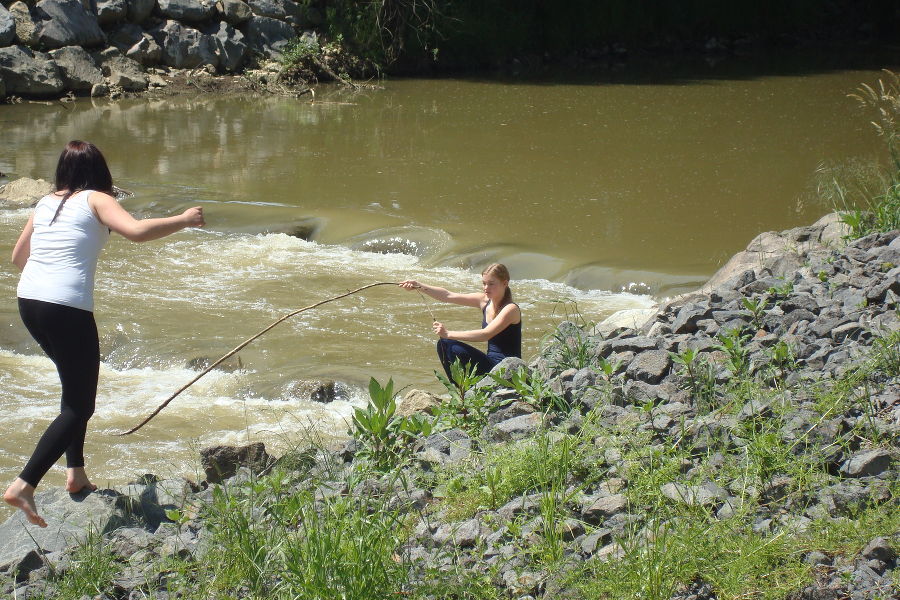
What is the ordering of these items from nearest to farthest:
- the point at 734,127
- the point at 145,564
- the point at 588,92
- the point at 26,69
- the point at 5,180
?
the point at 145,564 < the point at 5,180 < the point at 734,127 < the point at 26,69 < the point at 588,92

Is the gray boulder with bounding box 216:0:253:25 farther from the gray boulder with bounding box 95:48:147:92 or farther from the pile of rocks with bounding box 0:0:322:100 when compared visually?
the gray boulder with bounding box 95:48:147:92

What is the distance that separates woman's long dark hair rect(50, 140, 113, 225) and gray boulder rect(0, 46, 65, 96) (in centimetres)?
1426

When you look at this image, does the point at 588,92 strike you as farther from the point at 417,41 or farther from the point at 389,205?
the point at 389,205

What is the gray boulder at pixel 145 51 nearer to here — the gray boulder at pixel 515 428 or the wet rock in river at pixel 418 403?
the wet rock in river at pixel 418 403

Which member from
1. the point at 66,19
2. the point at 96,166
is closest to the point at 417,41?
the point at 66,19

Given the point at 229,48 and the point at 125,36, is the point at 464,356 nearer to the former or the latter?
the point at 229,48

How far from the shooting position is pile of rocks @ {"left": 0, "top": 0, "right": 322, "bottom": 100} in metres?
17.3

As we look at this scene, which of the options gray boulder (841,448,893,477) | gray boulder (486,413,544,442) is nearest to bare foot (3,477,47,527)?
gray boulder (486,413,544,442)

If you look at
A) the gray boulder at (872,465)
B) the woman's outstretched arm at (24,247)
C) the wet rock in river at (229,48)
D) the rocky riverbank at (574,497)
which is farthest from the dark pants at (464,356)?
the wet rock in river at (229,48)

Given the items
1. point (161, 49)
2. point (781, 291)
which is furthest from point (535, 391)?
point (161, 49)

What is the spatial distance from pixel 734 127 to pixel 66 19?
38.4 ft

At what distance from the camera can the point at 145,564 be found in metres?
3.56

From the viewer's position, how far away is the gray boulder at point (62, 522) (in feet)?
12.3

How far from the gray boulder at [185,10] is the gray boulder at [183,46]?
18cm
